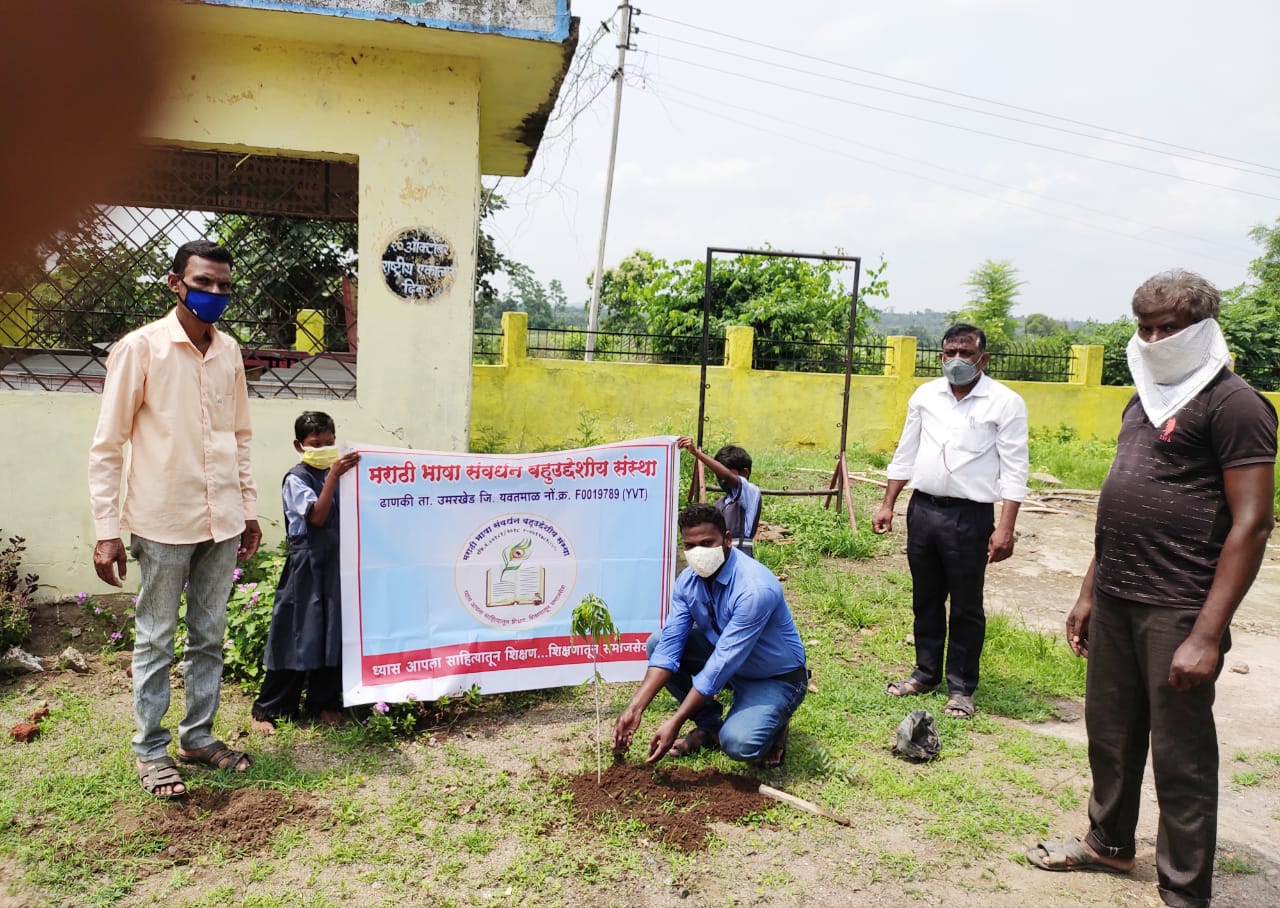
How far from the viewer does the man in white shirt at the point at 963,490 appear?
426 cm

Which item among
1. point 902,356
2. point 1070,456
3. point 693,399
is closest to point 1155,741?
point 693,399

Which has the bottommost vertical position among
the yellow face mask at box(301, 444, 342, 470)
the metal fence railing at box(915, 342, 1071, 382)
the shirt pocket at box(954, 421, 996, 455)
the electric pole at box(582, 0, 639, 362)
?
the yellow face mask at box(301, 444, 342, 470)

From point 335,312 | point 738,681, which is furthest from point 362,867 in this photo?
point 335,312

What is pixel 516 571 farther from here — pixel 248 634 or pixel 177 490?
pixel 177 490

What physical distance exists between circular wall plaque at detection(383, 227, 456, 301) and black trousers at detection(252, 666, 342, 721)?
2.20m

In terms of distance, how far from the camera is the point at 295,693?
160 inches

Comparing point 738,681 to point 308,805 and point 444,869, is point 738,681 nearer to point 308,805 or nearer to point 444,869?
point 444,869

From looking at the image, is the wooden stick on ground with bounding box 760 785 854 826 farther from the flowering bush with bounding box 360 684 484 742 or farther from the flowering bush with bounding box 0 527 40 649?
the flowering bush with bounding box 0 527 40 649

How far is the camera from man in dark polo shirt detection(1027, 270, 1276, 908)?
2.60 meters

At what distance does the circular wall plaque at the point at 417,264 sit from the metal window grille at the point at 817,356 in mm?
8988

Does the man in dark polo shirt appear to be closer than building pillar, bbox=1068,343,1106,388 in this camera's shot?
Yes

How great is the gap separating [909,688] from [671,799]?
160cm

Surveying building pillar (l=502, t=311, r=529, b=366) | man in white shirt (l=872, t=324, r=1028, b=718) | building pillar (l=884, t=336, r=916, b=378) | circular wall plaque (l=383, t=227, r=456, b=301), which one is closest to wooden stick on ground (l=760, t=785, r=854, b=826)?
man in white shirt (l=872, t=324, r=1028, b=718)

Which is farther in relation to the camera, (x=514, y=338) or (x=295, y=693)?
(x=514, y=338)
